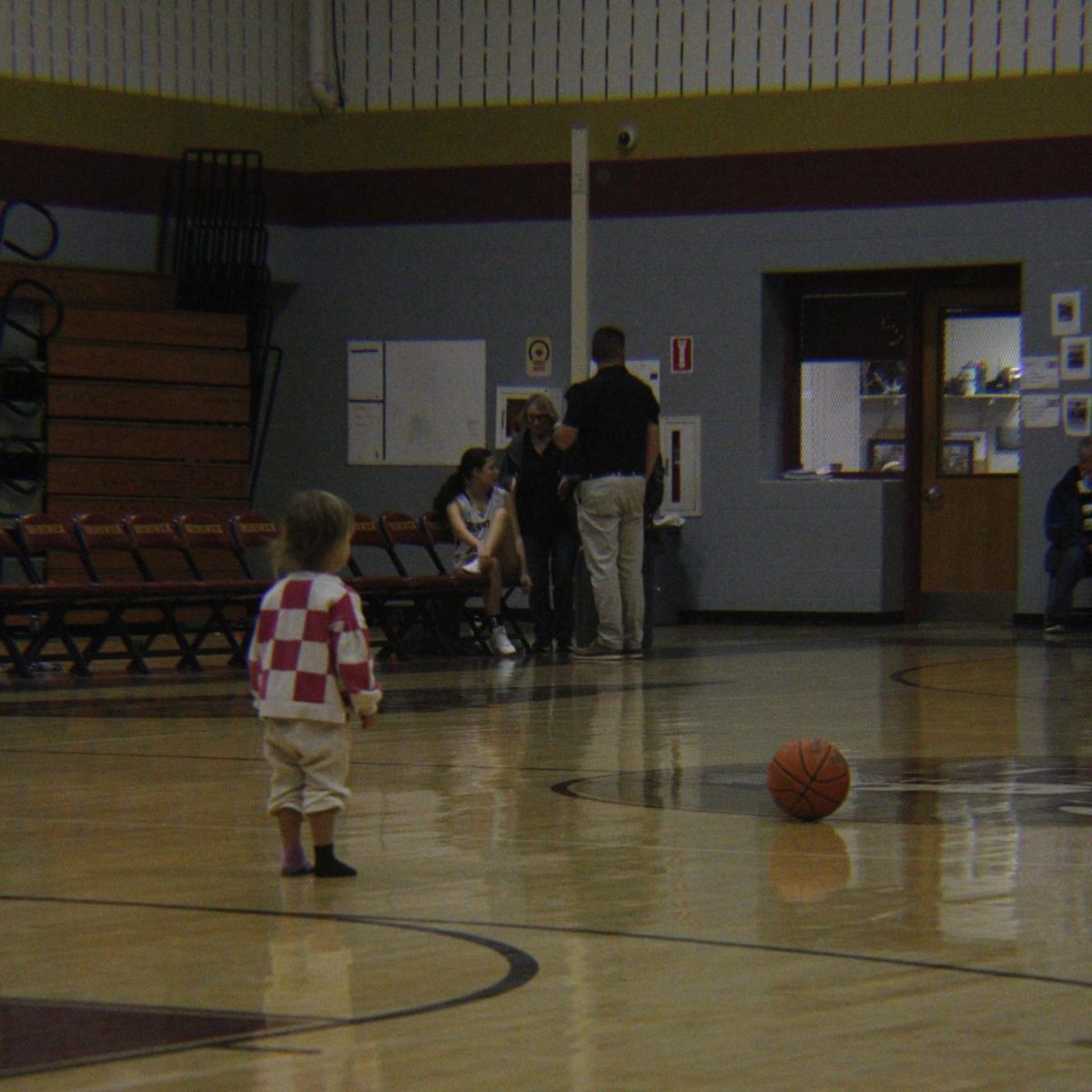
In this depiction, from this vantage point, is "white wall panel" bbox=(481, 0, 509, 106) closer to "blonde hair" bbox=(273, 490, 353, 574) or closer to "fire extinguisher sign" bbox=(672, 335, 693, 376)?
"fire extinguisher sign" bbox=(672, 335, 693, 376)

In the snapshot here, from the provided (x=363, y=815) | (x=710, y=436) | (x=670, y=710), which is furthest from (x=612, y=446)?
(x=363, y=815)

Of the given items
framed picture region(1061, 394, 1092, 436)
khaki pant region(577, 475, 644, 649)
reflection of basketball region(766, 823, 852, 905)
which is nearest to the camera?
reflection of basketball region(766, 823, 852, 905)

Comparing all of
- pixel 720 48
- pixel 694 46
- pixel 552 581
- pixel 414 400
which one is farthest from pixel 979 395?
pixel 552 581

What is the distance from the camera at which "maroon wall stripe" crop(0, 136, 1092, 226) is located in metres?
17.4

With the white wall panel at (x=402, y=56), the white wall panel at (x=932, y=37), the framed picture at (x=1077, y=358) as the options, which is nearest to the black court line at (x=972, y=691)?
the framed picture at (x=1077, y=358)

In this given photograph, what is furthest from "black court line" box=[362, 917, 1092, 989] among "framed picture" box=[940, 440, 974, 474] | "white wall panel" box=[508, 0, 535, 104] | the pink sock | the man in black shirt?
"white wall panel" box=[508, 0, 535, 104]

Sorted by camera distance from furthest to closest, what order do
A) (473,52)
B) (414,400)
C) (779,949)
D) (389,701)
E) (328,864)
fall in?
(414,400) < (473,52) < (389,701) < (328,864) < (779,949)

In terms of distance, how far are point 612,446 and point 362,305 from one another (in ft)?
20.9

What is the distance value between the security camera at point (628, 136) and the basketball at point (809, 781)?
12.4m

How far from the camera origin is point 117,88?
1805 centimetres

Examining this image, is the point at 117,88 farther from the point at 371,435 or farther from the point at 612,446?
the point at 612,446

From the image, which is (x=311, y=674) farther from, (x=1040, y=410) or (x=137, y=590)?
(x=1040, y=410)

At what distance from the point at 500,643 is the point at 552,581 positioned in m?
0.71

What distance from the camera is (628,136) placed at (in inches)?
721
